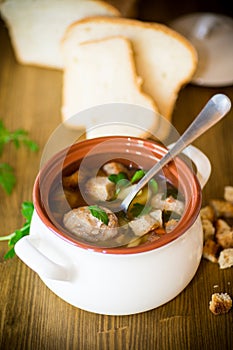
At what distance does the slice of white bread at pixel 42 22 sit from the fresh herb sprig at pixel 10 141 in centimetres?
40

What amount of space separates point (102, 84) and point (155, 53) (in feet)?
0.70

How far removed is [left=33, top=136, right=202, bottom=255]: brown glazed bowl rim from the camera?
126cm

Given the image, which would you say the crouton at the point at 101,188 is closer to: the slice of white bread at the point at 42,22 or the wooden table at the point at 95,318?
the wooden table at the point at 95,318

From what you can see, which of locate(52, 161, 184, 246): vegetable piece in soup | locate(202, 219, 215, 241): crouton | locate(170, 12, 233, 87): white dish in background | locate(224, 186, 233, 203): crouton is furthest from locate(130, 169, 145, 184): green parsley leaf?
locate(170, 12, 233, 87): white dish in background

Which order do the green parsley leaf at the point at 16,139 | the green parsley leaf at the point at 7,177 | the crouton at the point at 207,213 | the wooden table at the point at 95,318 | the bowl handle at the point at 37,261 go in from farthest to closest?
the green parsley leaf at the point at 16,139 → the green parsley leaf at the point at 7,177 → the crouton at the point at 207,213 → the wooden table at the point at 95,318 → the bowl handle at the point at 37,261

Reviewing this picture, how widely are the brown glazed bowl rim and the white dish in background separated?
28.8 inches

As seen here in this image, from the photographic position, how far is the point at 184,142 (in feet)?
4.65

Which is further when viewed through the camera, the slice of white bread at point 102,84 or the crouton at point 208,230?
the slice of white bread at point 102,84

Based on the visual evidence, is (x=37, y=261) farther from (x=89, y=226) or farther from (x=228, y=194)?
(x=228, y=194)

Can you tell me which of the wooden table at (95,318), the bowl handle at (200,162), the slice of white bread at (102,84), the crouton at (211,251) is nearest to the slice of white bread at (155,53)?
the slice of white bread at (102,84)

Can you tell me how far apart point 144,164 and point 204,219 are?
256 millimetres

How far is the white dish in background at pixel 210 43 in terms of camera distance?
2.14m

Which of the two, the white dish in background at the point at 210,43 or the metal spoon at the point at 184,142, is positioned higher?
the metal spoon at the point at 184,142

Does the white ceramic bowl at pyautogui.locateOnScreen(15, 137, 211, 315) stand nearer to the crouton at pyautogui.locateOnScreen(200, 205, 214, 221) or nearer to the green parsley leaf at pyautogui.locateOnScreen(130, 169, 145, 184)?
the green parsley leaf at pyautogui.locateOnScreen(130, 169, 145, 184)
